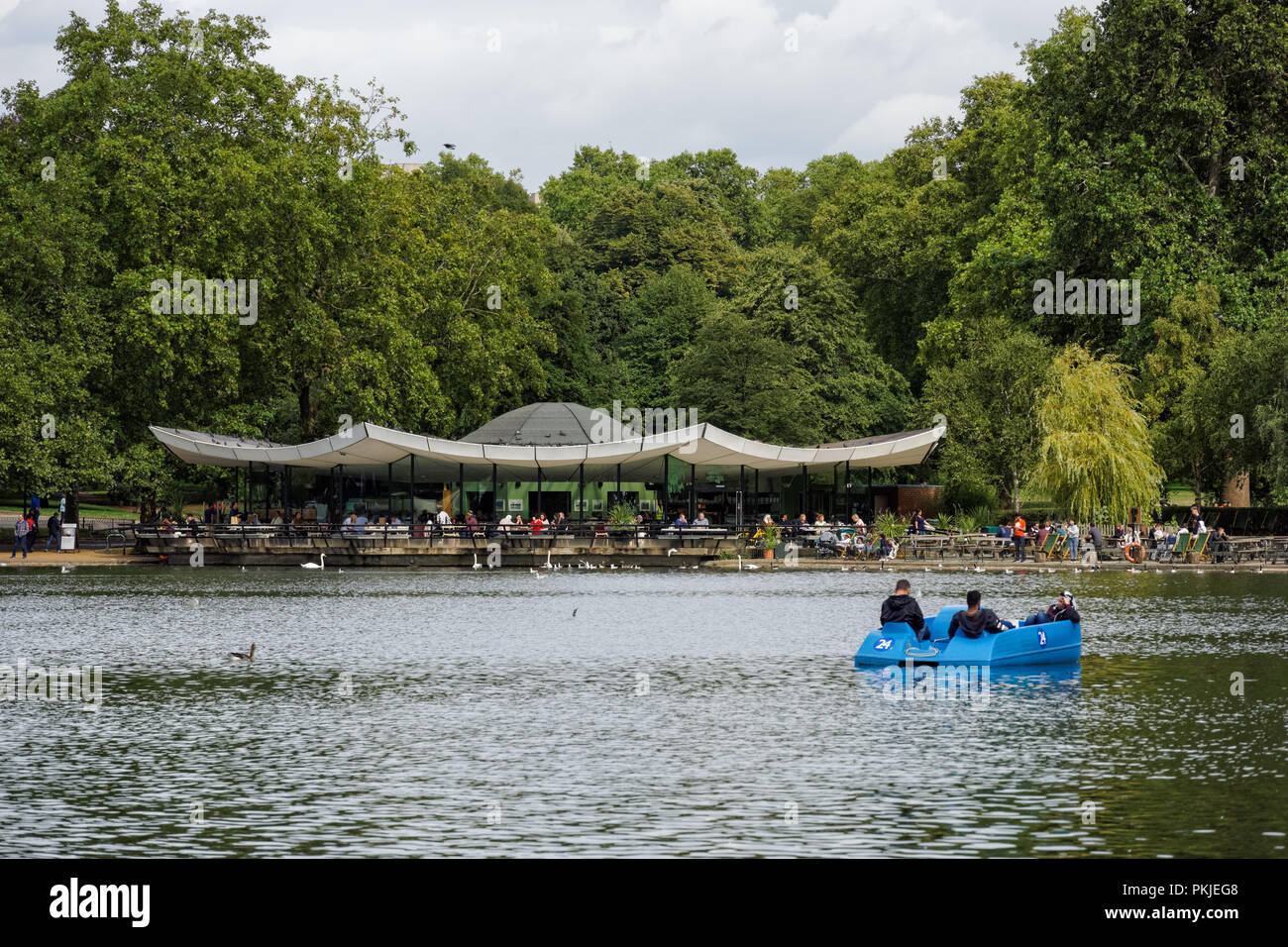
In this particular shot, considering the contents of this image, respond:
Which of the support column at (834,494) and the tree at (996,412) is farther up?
the tree at (996,412)

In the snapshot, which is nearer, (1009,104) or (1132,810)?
(1132,810)

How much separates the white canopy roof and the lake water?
908 inches

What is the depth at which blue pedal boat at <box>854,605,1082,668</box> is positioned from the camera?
78.3ft

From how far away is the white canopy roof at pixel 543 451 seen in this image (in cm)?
5588

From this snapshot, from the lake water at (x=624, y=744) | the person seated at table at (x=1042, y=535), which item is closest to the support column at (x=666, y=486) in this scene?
the person seated at table at (x=1042, y=535)

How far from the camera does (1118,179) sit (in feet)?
200

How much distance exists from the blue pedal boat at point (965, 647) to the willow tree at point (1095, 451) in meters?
32.0

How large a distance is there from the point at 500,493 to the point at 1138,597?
107 ft

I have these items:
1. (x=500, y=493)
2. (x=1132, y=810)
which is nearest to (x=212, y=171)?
(x=500, y=493)

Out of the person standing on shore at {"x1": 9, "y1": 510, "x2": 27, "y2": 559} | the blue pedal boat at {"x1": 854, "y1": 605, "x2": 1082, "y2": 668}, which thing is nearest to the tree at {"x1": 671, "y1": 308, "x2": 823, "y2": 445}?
the person standing on shore at {"x1": 9, "y1": 510, "x2": 27, "y2": 559}

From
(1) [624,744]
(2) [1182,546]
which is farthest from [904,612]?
(2) [1182,546]

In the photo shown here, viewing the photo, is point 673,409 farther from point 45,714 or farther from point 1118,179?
point 45,714

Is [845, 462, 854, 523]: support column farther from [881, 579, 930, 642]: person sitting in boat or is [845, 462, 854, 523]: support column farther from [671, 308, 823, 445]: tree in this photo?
[881, 579, 930, 642]: person sitting in boat

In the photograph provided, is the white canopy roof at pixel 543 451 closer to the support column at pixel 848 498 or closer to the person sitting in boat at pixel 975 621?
the support column at pixel 848 498
